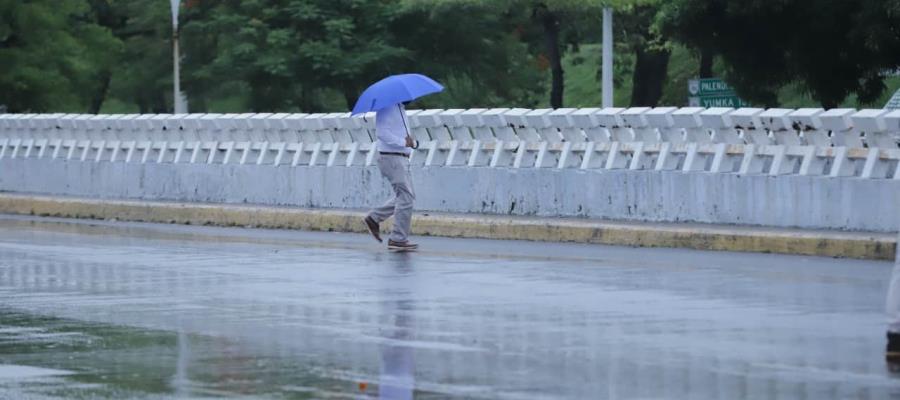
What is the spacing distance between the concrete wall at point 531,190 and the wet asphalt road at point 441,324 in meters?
1.43

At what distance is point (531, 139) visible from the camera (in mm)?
23641

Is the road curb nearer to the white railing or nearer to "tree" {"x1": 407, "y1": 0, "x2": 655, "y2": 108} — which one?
the white railing

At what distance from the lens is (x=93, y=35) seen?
59.3 m

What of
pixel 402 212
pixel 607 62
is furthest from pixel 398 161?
pixel 607 62

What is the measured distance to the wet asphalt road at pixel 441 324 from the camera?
955 cm

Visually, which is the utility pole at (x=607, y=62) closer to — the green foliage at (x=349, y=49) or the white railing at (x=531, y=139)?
the white railing at (x=531, y=139)

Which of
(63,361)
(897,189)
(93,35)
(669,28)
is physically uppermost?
(93,35)

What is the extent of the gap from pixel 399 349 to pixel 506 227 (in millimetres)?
10635

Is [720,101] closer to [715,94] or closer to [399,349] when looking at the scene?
[715,94]

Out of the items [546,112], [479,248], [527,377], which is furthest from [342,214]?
[527,377]

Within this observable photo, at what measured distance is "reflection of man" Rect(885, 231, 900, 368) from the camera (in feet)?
33.8

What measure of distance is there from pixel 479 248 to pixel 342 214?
13.5 ft

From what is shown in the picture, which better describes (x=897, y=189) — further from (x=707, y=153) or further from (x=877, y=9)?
(x=877, y=9)

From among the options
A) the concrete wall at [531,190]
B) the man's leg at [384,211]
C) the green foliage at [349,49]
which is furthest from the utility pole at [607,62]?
the man's leg at [384,211]
